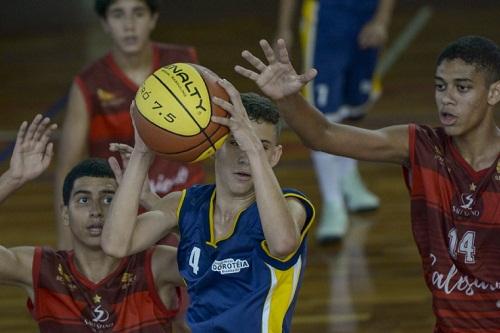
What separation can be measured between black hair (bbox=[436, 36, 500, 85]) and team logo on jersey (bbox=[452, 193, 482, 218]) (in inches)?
16.6

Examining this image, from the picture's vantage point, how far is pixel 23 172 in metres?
→ 4.37

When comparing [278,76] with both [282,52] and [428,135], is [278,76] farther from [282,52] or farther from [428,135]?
[428,135]

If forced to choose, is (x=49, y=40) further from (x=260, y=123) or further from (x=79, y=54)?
(x=260, y=123)

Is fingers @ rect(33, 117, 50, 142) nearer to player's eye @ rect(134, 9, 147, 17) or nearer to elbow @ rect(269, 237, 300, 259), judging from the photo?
elbow @ rect(269, 237, 300, 259)

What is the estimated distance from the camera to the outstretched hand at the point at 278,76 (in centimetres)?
394

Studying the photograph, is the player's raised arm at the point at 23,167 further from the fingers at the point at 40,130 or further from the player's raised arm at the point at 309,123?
the player's raised arm at the point at 309,123

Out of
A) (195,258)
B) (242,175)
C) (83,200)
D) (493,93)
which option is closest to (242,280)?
(195,258)

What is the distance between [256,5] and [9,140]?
5.26 m

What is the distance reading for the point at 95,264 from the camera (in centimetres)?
452

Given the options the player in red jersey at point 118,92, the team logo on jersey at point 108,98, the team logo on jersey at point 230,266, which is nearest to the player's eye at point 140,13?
the player in red jersey at point 118,92

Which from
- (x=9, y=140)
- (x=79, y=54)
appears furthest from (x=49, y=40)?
(x=9, y=140)

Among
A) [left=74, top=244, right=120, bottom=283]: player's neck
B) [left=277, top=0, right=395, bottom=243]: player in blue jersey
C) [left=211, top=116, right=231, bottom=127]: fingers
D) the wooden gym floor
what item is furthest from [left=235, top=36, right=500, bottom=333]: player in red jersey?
[left=277, top=0, right=395, bottom=243]: player in blue jersey

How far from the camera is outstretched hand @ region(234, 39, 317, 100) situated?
3943 millimetres

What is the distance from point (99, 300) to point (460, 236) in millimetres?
1350
